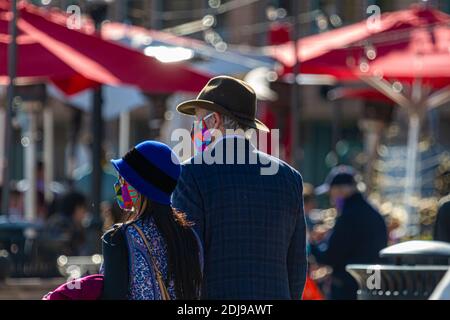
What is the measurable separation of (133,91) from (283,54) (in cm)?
191

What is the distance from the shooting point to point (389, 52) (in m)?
13.0

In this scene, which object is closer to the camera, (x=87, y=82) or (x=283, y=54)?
(x=87, y=82)

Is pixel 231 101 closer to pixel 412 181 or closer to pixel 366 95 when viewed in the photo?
pixel 412 181

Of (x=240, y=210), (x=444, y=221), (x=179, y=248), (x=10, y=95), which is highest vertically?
(x=10, y=95)

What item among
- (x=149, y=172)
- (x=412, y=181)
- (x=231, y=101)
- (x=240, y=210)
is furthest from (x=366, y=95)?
(x=149, y=172)

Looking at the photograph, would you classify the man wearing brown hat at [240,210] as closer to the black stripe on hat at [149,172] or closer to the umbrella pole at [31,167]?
the black stripe on hat at [149,172]

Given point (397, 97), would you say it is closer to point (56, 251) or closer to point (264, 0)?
point (56, 251)

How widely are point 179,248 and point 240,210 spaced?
44 centimetres

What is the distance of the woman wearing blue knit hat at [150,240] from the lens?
4500 mm

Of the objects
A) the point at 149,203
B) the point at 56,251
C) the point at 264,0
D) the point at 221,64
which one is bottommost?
the point at 56,251

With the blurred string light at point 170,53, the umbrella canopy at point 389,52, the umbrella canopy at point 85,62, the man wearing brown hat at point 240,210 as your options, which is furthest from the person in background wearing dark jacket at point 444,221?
the man wearing brown hat at point 240,210

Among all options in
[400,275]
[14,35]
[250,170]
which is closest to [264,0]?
[14,35]

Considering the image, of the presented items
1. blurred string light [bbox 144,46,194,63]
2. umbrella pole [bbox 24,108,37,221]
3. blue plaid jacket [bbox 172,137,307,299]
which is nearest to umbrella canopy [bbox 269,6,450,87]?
blurred string light [bbox 144,46,194,63]

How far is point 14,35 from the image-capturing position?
9938mm
